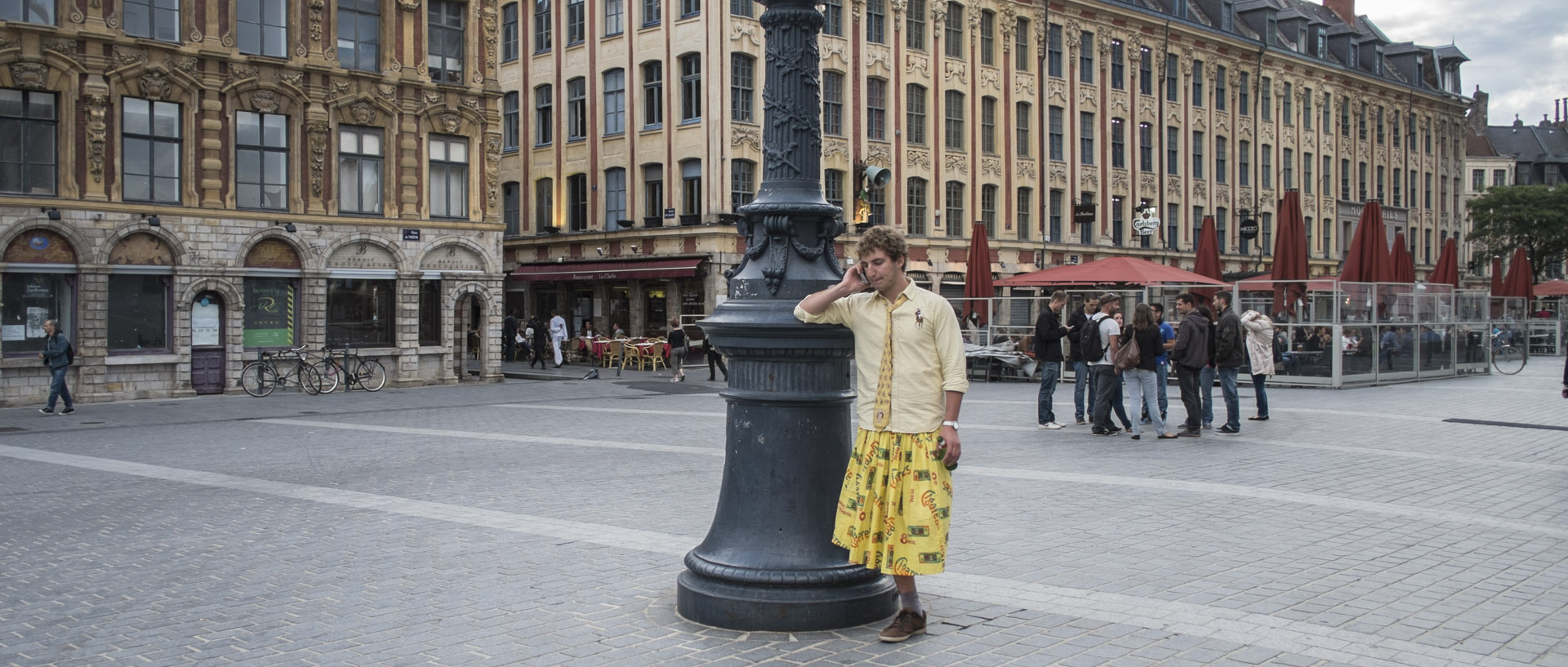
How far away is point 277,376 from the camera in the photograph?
2383 cm

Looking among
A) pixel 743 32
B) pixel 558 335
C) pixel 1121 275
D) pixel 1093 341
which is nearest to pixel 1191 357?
pixel 1093 341

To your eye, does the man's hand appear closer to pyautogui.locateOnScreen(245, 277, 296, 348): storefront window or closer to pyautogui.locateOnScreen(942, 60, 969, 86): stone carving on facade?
pyautogui.locateOnScreen(245, 277, 296, 348): storefront window

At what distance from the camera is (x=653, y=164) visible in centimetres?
3684

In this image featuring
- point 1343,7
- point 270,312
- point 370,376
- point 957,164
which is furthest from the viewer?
point 1343,7

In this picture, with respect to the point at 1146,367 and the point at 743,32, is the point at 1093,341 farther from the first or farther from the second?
the point at 743,32

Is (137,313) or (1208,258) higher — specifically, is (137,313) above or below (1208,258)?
below

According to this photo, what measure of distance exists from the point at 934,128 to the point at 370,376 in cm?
2211

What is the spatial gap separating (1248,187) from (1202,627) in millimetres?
53130

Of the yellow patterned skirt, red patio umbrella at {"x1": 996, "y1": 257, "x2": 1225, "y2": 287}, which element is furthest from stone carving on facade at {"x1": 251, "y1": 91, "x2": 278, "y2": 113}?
the yellow patterned skirt

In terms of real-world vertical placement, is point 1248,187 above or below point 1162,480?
above

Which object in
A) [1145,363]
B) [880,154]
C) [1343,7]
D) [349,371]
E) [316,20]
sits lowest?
[349,371]

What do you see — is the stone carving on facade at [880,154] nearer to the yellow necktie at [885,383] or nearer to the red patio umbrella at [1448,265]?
the red patio umbrella at [1448,265]

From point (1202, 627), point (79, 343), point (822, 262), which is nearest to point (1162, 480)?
point (1202, 627)

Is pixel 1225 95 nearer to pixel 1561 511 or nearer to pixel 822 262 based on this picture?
pixel 1561 511
